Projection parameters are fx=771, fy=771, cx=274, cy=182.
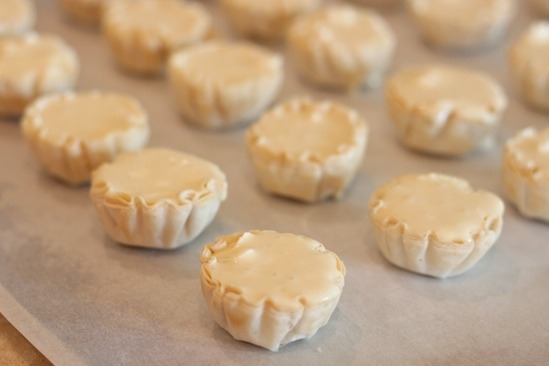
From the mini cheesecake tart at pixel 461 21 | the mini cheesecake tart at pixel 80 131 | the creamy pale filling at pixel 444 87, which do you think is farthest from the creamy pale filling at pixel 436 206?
the mini cheesecake tart at pixel 461 21

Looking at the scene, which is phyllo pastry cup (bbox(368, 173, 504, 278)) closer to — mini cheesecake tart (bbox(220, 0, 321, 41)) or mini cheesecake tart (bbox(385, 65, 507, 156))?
mini cheesecake tart (bbox(385, 65, 507, 156))


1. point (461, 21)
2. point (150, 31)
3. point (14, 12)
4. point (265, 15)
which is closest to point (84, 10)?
point (14, 12)

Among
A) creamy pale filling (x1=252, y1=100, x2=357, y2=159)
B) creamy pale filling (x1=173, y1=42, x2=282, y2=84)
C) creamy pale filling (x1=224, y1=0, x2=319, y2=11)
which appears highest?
creamy pale filling (x1=224, y1=0, x2=319, y2=11)

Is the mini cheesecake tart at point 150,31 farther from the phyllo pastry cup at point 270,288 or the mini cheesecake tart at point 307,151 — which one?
the phyllo pastry cup at point 270,288

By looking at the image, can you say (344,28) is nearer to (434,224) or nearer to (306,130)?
(306,130)

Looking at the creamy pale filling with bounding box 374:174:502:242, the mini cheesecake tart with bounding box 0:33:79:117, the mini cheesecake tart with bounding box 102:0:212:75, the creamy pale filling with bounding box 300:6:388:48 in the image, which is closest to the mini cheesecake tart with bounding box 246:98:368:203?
the creamy pale filling with bounding box 374:174:502:242

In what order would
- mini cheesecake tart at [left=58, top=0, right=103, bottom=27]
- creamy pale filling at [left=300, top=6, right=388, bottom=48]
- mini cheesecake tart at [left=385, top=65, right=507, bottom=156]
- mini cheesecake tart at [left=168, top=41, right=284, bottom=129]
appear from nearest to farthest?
mini cheesecake tart at [left=385, top=65, right=507, bottom=156]
mini cheesecake tart at [left=168, top=41, right=284, bottom=129]
creamy pale filling at [left=300, top=6, right=388, bottom=48]
mini cheesecake tart at [left=58, top=0, right=103, bottom=27]

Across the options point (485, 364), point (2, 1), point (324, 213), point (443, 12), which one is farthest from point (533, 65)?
point (2, 1)
